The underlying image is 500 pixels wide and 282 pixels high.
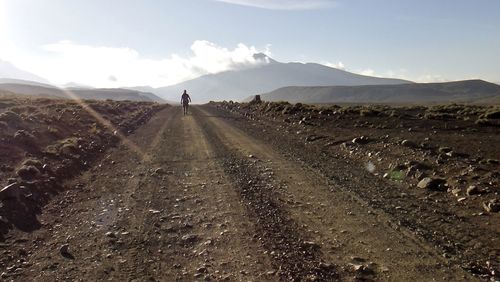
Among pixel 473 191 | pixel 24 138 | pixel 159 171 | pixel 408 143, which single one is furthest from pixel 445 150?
pixel 24 138

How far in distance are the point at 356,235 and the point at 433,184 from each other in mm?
4792

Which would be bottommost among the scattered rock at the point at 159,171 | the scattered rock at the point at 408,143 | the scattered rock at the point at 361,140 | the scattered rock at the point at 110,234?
the scattered rock at the point at 110,234

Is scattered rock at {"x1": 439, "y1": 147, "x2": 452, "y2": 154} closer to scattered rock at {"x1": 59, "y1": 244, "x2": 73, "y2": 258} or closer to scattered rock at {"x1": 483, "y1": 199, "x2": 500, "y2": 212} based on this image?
scattered rock at {"x1": 483, "y1": 199, "x2": 500, "y2": 212}

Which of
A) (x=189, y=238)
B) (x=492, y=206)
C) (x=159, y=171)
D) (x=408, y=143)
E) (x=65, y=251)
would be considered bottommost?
(x=65, y=251)

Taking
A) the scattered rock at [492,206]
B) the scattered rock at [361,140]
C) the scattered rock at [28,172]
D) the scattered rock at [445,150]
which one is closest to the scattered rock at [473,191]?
the scattered rock at [492,206]

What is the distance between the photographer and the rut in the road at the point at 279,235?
21.8ft

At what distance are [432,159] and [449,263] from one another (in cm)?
855

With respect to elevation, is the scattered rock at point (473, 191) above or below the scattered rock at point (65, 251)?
above

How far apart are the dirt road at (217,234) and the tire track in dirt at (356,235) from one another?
0.06 ft

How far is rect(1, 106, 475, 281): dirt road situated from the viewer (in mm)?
A: 6691

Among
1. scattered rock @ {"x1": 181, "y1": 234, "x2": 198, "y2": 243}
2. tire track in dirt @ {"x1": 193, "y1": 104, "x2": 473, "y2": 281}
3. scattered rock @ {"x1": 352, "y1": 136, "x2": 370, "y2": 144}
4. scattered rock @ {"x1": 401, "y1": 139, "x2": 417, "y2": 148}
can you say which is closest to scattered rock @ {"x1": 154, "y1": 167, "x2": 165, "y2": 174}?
tire track in dirt @ {"x1": 193, "y1": 104, "x2": 473, "y2": 281}

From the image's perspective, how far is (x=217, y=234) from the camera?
Result: 8.33 m

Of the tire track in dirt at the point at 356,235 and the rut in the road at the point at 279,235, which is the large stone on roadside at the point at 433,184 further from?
the rut in the road at the point at 279,235

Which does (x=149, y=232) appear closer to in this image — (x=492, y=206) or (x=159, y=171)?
(x=159, y=171)
